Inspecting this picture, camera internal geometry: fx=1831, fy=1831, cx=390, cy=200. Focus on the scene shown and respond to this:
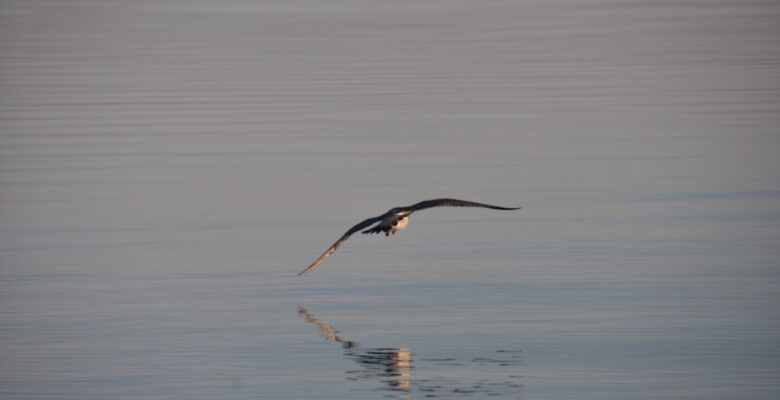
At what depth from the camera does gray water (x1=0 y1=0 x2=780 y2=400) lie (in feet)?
44.1

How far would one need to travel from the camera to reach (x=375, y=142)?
25.8 m

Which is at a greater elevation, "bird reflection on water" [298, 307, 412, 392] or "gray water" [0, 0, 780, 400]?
"gray water" [0, 0, 780, 400]

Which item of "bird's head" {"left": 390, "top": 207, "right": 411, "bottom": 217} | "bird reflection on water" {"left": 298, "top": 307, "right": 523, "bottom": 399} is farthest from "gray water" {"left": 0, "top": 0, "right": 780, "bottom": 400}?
"bird's head" {"left": 390, "top": 207, "right": 411, "bottom": 217}

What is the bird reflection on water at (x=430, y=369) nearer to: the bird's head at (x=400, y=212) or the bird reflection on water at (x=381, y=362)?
the bird reflection on water at (x=381, y=362)

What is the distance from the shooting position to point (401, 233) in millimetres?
19219

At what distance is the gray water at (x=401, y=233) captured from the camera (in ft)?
44.1

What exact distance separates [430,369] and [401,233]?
6.17m

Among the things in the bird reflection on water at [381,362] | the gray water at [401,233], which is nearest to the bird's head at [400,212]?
the gray water at [401,233]

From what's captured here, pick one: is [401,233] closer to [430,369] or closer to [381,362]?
[381,362]

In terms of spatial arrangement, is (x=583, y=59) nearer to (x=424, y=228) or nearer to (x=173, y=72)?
(x=173, y=72)

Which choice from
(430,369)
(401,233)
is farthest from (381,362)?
(401,233)

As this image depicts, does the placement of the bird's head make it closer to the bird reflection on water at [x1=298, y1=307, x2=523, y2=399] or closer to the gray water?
the gray water

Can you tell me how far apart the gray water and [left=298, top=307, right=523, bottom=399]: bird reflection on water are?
32mm

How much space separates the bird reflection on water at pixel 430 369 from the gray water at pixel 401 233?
3 cm
